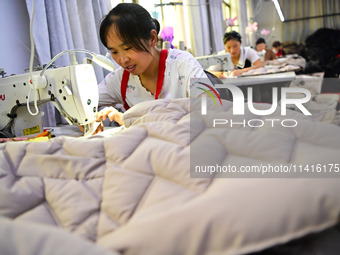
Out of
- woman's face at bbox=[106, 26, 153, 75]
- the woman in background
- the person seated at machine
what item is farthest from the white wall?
the person seated at machine

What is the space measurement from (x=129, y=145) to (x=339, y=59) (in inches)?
202

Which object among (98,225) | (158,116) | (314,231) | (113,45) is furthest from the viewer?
(113,45)

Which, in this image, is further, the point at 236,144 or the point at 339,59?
the point at 339,59

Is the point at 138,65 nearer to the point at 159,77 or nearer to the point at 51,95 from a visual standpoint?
the point at 159,77

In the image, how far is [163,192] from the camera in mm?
605

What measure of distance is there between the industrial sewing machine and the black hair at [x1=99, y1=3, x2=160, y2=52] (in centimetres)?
18

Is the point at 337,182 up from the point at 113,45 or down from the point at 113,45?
down

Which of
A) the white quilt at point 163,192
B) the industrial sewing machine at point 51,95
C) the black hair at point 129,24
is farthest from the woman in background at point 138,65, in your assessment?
the white quilt at point 163,192

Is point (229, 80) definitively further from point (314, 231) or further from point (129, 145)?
point (314, 231)

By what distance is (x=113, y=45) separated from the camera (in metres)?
1.33

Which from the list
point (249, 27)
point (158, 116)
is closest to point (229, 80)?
point (158, 116)

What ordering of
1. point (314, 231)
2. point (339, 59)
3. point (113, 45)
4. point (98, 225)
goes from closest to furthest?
point (314, 231), point (98, 225), point (113, 45), point (339, 59)

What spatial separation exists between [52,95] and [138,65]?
1.21 feet

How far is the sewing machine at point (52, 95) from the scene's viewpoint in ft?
3.97
